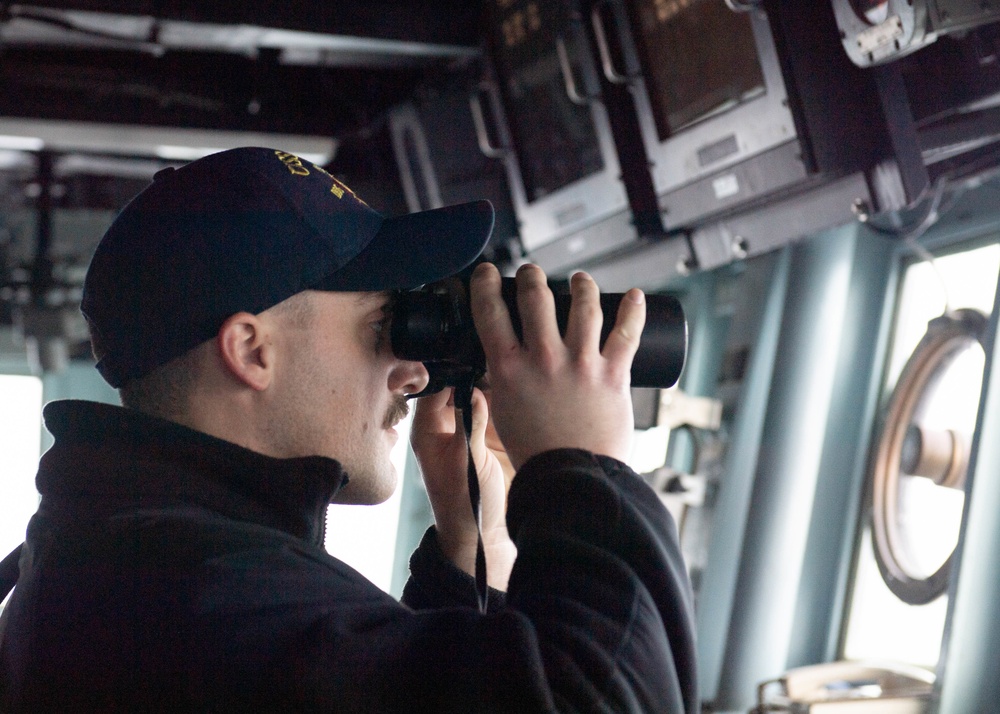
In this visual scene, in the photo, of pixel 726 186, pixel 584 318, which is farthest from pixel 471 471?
pixel 726 186

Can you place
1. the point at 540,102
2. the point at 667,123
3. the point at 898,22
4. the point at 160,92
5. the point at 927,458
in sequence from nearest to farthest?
1. the point at 898,22
2. the point at 927,458
3. the point at 667,123
4. the point at 540,102
5. the point at 160,92

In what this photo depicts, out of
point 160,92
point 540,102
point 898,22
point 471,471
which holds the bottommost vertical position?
point 471,471

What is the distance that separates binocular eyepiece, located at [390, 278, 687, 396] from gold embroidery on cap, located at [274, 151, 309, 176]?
156 millimetres

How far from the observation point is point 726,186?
7.73ft

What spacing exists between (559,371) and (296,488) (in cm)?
26

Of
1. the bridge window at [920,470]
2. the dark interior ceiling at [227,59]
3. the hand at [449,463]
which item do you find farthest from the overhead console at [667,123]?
the hand at [449,463]

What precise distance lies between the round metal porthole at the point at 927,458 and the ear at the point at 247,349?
5.11ft

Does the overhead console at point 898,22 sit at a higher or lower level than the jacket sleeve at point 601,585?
higher

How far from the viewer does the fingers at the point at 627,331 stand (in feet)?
3.32

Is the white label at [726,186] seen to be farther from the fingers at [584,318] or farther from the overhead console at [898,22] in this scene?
the fingers at [584,318]

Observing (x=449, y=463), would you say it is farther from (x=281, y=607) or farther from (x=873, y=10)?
(x=873, y=10)

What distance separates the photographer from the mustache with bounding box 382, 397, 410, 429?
1175 millimetres

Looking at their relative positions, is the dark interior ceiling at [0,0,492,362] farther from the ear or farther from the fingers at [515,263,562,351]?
the fingers at [515,263,562,351]

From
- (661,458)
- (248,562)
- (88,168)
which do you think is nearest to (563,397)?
(248,562)
